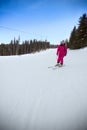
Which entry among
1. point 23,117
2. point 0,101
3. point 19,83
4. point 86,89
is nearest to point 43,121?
point 23,117

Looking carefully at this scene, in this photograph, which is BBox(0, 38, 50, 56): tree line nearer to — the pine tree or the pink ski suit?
the pine tree

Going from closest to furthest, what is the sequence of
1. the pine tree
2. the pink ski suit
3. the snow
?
the snow < the pink ski suit < the pine tree

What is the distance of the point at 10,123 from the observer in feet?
12.5

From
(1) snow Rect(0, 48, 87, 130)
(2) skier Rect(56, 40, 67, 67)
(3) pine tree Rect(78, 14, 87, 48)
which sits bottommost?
(1) snow Rect(0, 48, 87, 130)

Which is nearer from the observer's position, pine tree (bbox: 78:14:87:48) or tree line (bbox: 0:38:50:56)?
pine tree (bbox: 78:14:87:48)

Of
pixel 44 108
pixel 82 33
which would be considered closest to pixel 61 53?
pixel 44 108

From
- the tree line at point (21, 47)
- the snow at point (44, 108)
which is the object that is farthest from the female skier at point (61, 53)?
the tree line at point (21, 47)

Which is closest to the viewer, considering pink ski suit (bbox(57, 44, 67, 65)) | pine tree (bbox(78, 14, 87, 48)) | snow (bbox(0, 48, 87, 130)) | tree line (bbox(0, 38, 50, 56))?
snow (bbox(0, 48, 87, 130))

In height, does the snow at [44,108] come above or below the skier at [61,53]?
below

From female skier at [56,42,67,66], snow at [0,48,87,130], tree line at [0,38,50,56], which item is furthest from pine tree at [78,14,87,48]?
tree line at [0,38,50,56]

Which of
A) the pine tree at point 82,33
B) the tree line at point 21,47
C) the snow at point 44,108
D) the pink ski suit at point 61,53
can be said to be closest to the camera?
the snow at point 44,108

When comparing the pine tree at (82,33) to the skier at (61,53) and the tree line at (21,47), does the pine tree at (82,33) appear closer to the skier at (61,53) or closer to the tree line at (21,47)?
the skier at (61,53)

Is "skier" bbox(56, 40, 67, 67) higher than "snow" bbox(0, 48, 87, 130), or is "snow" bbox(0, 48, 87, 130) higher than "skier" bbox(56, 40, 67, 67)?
"skier" bbox(56, 40, 67, 67)

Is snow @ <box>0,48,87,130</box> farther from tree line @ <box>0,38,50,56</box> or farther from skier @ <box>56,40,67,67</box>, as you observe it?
tree line @ <box>0,38,50,56</box>
